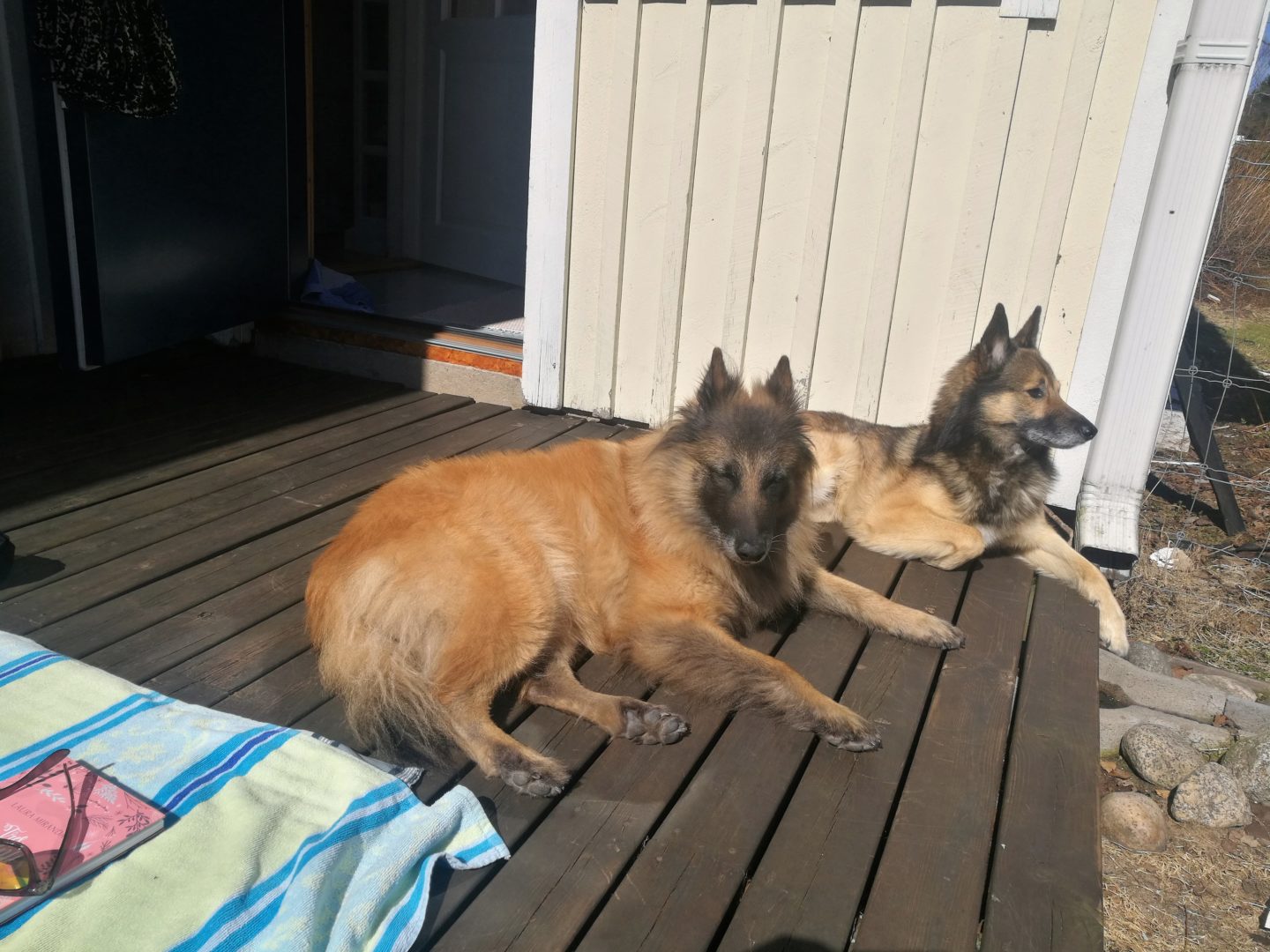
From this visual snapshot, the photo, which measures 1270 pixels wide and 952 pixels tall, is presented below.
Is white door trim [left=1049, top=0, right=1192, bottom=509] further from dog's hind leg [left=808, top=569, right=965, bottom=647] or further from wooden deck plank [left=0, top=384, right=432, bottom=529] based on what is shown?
wooden deck plank [left=0, top=384, right=432, bottom=529]

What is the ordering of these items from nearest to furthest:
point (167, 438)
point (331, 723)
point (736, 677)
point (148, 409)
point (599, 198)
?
point (331, 723) → point (736, 677) → point (167, 438) → point (148, 409) → point (599, 198)

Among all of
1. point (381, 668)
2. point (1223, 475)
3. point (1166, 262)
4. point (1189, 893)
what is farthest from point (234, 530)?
point (1223, 475)

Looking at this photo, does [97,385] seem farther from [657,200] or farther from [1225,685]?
→ [1225,685]

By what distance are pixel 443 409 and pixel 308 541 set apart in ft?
5.87

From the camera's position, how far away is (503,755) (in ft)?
7.13

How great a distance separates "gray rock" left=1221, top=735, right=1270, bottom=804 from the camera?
3.22 metres

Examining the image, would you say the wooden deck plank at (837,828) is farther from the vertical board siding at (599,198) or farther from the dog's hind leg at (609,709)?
the vertical board siding at (599,198)

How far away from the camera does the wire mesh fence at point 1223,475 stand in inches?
161

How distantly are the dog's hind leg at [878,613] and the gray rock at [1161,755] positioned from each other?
946 mm

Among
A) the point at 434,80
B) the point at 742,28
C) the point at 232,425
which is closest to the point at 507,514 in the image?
the point at 232,425

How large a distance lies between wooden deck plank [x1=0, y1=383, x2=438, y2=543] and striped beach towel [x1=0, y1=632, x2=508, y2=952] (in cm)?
110

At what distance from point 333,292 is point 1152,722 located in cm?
508

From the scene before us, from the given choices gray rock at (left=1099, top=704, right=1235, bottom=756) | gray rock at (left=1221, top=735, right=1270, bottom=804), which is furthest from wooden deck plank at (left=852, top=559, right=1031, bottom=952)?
gray rock at (left=1221, top=735, right=1270, bottom=804)

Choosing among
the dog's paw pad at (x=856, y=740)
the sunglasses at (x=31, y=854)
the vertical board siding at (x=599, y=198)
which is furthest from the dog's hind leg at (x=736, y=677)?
the vertical board siding at (x=599, y=198)
